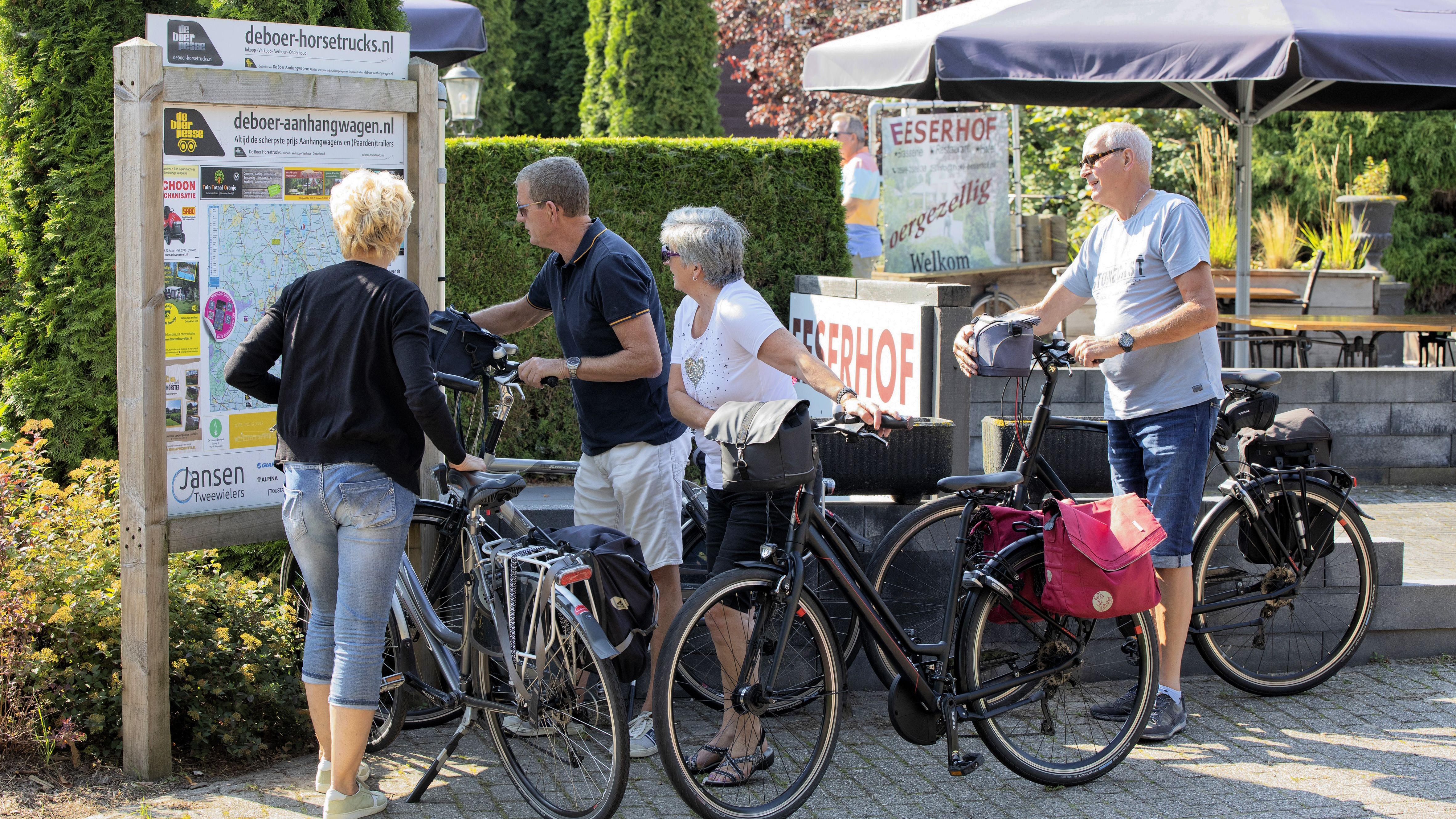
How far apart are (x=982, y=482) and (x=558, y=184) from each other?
164cm

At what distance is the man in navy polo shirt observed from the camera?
423 centimetres

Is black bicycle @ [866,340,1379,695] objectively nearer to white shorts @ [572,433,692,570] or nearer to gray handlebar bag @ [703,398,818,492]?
white shorts @ [572,433,692,570]

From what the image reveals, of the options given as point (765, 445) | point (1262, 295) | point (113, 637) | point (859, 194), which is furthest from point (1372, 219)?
point (113, 637)

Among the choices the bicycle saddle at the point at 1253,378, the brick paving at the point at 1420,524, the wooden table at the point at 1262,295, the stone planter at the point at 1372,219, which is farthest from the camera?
the stone planter at the point at 1372,219

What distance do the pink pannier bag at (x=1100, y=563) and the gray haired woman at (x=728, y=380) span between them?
68 centimetres

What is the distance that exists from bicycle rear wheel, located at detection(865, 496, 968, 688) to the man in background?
485 centimetres

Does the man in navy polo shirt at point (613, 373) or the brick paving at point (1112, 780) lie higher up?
the man in navy polo shirt at point (613, 373)

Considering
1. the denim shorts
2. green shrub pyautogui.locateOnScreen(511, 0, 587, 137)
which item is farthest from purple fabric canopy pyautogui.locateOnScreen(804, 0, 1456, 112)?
green shrub pyautogui.locateOnScreen(511, 0, 587, 137)

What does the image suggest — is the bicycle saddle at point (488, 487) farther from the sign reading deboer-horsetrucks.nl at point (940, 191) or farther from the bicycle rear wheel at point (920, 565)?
the sign reading deboer-horsetrucks.nl at point (940, 191)

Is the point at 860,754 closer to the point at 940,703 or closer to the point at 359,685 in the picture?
the point at 940,703

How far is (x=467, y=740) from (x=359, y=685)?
921 millimetres

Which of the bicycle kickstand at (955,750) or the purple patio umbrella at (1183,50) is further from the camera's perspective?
the purple patio umbrella at (1183,50)

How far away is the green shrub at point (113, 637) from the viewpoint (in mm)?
4168

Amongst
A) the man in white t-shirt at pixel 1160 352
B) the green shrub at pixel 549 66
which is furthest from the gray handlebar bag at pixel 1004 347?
the green shrub at pixel 549 66
